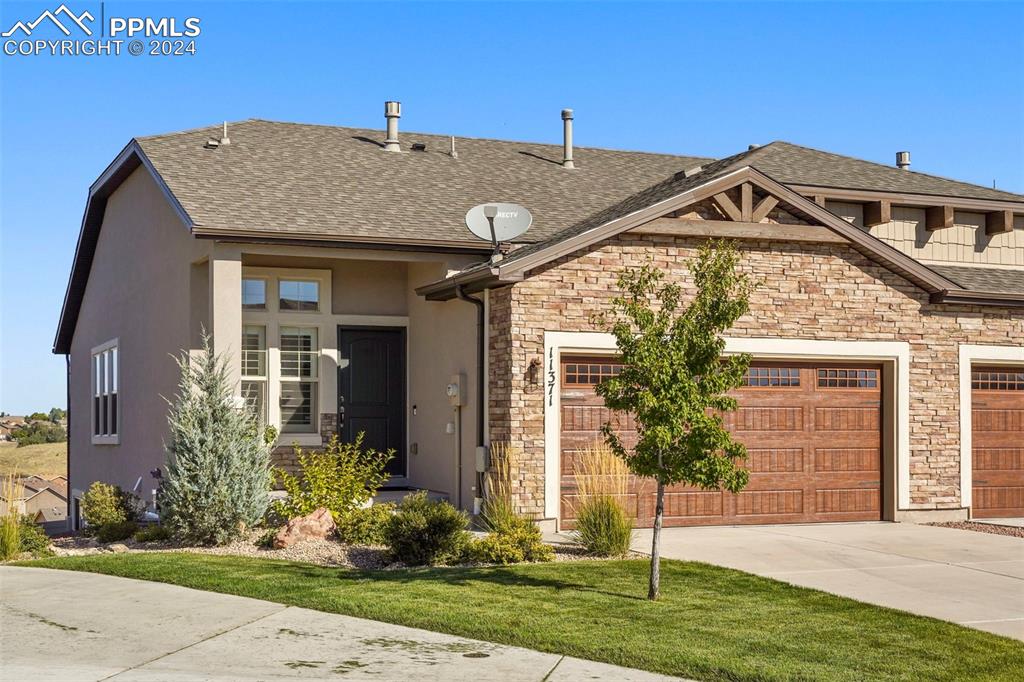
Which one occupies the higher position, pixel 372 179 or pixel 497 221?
pixel 372 179

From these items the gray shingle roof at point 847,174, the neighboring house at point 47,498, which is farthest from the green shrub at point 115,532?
the neighboring house at point 47,498

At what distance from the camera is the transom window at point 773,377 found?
1658 centimetres

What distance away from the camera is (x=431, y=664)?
8.23m

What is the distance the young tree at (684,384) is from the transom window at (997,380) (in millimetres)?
8647


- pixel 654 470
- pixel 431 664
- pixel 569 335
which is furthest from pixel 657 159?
pixel 431 664

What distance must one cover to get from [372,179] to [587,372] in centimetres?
539

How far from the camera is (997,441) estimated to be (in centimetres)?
1798

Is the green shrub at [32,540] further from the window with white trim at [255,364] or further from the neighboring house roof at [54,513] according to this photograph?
the neighboring house roof at [54,513]

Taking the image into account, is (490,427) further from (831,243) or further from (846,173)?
(846,173)

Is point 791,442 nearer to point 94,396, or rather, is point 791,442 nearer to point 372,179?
point 372,179

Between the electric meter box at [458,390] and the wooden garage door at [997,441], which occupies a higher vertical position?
the electric meter box at [458,390]

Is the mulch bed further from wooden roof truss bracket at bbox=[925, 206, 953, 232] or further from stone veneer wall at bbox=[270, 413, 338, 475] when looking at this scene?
wooden roof truss bracket at bbox=[925, 206, 953, 232]

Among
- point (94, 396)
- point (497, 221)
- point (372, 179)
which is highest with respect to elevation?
point (372, 179)

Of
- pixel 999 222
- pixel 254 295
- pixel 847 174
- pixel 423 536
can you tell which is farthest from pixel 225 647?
pixel 999 222
